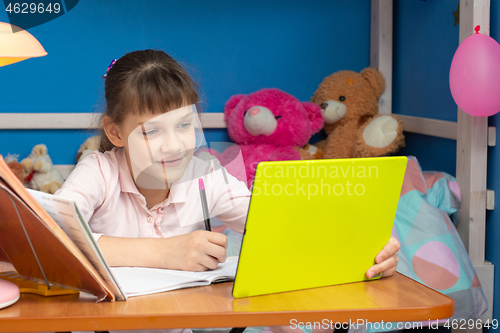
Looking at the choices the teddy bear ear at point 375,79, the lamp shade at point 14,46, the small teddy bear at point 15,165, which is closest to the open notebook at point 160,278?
the lamp shade at point 14,46

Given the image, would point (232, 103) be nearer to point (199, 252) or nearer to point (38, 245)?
point (199, 252)

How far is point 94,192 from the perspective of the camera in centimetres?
85

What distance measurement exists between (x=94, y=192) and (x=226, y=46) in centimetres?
130

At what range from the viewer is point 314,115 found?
6.43 ft

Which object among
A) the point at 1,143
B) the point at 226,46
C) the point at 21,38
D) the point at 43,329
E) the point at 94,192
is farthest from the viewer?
the point at 226,46

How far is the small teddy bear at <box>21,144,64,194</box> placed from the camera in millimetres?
1741

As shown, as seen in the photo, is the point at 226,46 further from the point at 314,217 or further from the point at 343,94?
the point at 314,217

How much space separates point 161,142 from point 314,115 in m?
1.26

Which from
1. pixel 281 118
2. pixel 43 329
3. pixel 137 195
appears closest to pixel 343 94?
pixel 281 118

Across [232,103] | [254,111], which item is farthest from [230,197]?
[232,103]

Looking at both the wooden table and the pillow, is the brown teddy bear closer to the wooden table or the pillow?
the pillow

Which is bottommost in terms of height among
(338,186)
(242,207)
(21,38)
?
(242,207)

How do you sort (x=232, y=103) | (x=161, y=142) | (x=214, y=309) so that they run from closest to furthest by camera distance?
(x=214, y=309)
(x=161, y=142)
(x=232, y=103)
